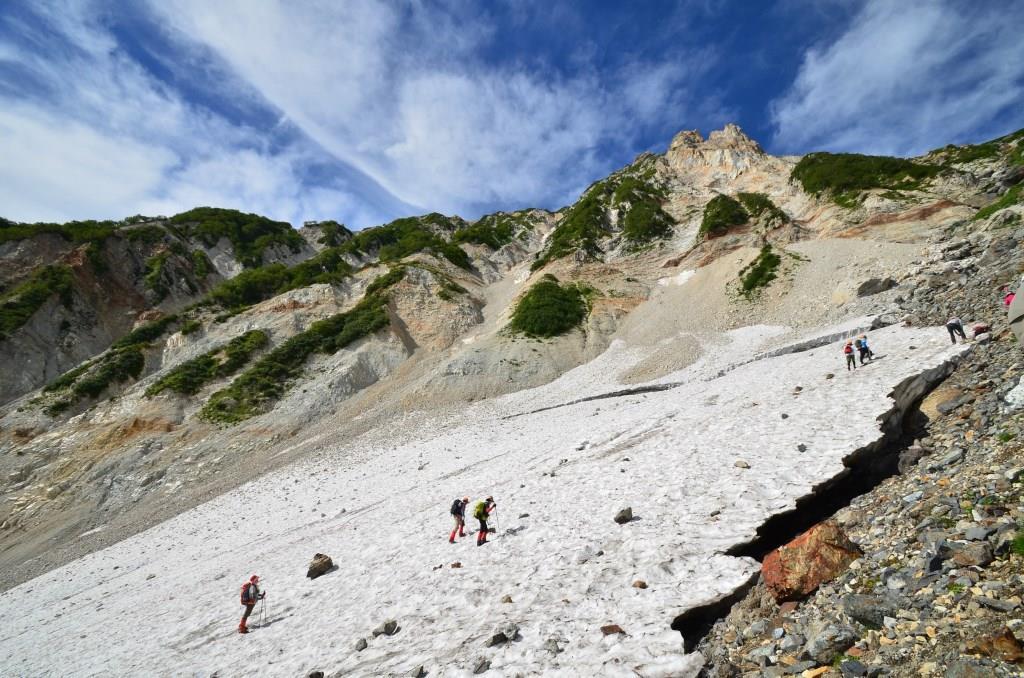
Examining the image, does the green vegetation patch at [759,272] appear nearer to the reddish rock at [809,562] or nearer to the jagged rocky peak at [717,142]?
the reddish rock at [809,562]

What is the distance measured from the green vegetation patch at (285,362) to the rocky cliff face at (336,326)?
270mm

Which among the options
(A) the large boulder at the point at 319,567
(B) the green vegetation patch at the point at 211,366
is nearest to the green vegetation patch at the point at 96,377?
(B) the green vegetation patch at the point at 211,366

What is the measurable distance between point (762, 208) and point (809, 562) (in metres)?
81.1

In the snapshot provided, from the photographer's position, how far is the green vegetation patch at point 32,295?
61.6 metres

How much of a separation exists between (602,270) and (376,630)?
62980 millimetres

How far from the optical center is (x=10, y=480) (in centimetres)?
3781

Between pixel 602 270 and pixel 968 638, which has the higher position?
pixel 602 270

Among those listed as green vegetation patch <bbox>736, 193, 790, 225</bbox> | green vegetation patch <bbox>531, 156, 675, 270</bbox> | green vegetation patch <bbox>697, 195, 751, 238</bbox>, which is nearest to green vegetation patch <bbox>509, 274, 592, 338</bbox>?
green vegetation patch <bbox>531, 156, 675, 270</bbox>

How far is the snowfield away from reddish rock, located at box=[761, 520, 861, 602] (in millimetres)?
678

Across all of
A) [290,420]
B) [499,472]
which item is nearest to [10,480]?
[290,420]

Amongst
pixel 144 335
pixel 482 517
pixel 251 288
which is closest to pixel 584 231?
pixel 251 288

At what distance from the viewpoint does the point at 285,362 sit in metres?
50.6

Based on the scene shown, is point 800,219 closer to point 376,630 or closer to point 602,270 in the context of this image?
point 602,270

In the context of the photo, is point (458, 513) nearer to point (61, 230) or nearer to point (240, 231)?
point (61, 230)
